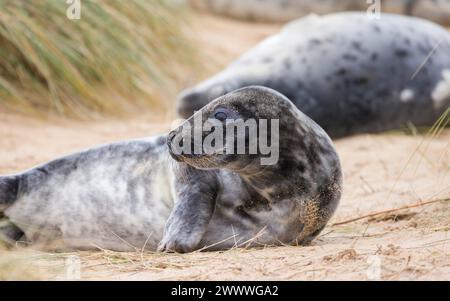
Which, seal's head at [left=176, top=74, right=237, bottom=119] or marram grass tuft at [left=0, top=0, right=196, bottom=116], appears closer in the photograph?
seal's head at [left=176, top=74, right=237, bottom=119]

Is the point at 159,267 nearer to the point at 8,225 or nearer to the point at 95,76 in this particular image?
the point at 8,225

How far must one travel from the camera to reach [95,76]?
7.12 m

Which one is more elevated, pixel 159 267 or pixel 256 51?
pixel 256 51

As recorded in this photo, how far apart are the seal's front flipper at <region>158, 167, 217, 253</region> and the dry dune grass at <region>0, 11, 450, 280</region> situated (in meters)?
0.06

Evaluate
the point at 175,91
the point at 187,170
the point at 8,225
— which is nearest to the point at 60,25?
the point at 175,91

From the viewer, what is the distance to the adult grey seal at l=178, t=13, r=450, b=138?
620 cm

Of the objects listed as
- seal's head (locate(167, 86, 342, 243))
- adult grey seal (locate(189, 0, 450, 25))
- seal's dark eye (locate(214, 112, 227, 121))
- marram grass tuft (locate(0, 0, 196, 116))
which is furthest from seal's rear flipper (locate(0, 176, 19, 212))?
adult grey seal (locate(189, 0, 450, 25))

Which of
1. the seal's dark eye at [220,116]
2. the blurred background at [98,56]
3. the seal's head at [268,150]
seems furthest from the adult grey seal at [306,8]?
the seal's dark eye at [220,116]

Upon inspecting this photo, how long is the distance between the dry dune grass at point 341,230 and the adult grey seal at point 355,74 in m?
0.17

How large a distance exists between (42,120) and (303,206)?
356 cm

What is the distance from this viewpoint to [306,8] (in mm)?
10344

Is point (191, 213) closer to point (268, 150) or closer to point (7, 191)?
point (268, 150)

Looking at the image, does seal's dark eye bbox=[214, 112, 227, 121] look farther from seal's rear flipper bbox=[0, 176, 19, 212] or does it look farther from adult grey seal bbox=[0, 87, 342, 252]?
seal's rear flipper bbox=[0, 176, 19, 212]

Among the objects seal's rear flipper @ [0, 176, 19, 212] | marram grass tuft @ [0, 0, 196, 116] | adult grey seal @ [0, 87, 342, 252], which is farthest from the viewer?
marram grass tuft @ [0, 0, 196, 116]
